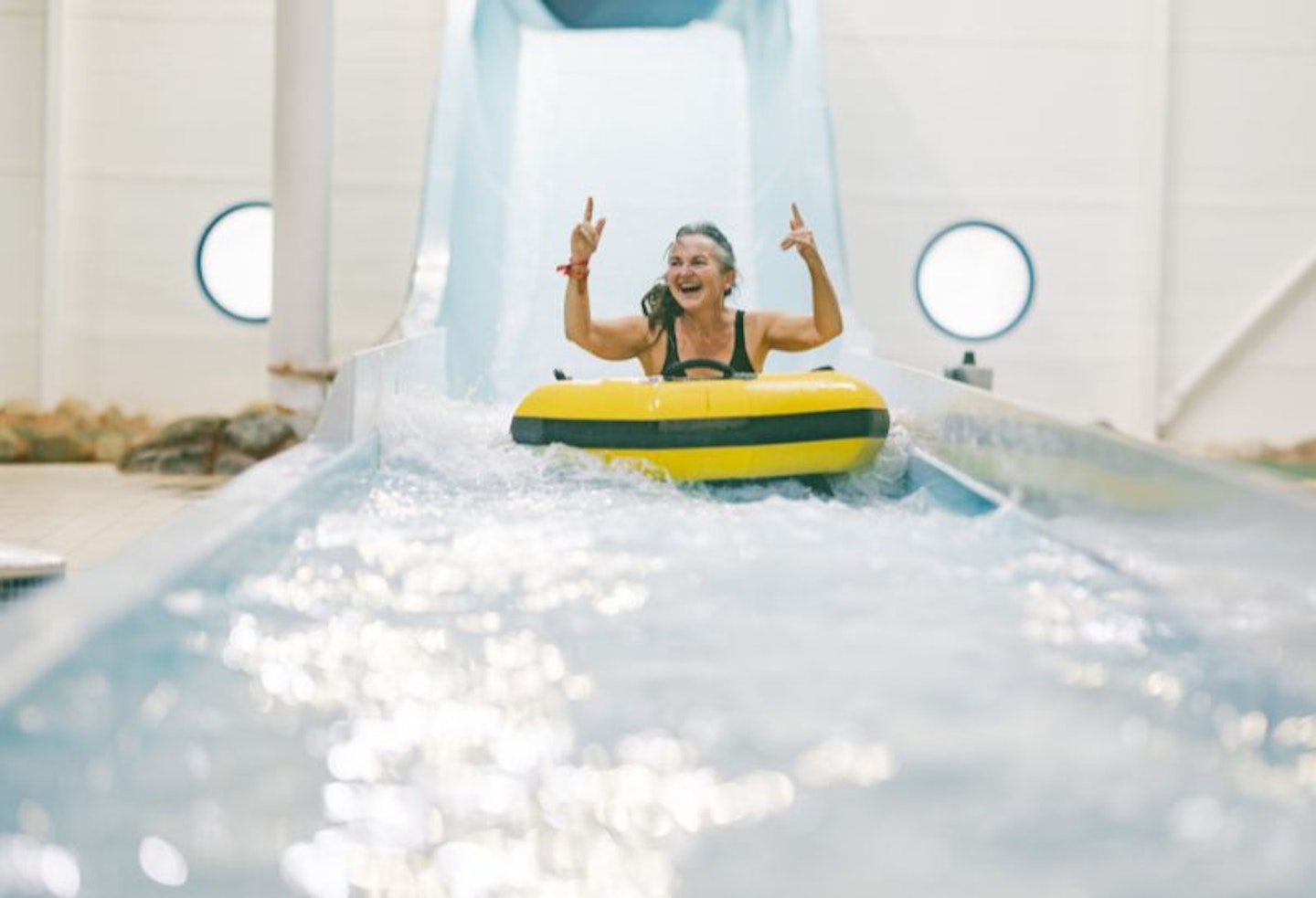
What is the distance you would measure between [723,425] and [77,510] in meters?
1.76

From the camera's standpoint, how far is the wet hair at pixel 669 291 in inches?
139

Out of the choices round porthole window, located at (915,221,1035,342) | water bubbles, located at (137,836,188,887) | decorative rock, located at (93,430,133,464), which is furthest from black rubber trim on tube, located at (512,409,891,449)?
round porthole window, located at (915,221,1035,342)

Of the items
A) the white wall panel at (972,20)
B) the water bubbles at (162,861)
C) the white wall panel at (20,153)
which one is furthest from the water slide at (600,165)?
the water bubbles at (162,861)

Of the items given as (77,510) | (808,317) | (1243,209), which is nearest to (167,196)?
(77,510)

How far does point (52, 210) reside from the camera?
20.0 ft

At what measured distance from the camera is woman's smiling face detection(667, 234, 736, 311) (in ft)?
11.5

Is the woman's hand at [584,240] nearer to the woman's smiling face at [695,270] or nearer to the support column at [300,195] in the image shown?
the woman's smiling face at [695,270]

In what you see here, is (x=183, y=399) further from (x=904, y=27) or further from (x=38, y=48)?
(x=904, y=27)

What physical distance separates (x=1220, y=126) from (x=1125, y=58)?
0.48m

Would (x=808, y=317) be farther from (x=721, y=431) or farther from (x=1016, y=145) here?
(x=1016, y=145)

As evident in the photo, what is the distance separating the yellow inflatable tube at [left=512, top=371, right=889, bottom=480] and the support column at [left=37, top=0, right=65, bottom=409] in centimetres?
379

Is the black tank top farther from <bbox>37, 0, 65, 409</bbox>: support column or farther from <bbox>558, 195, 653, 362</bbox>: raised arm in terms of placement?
<bbox>37, 0, 65, 409</bbox>: support column

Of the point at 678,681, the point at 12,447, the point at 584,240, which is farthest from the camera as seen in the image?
the point at 12,447

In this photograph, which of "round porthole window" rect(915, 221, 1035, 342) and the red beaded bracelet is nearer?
the red beaded bracelet
